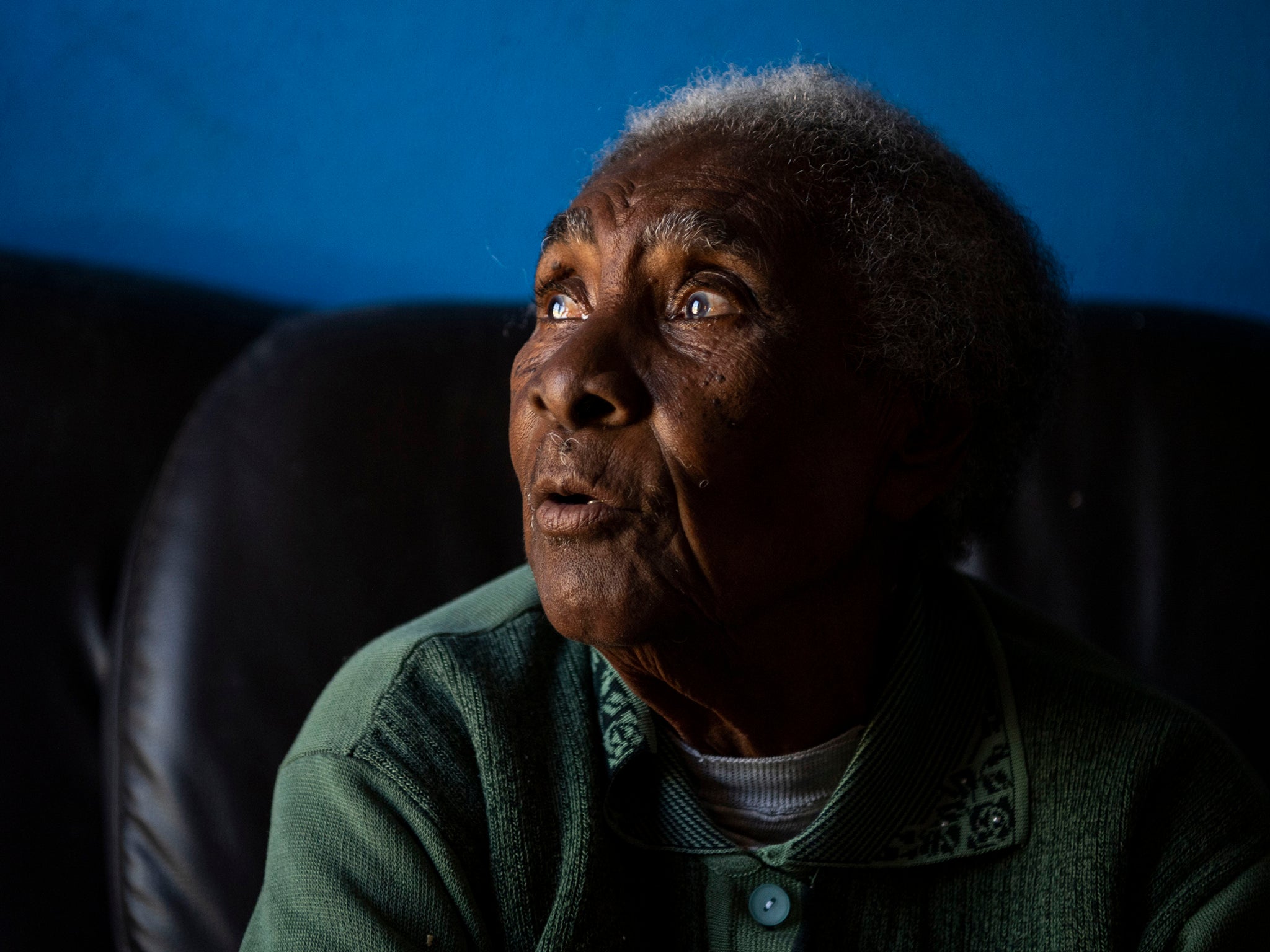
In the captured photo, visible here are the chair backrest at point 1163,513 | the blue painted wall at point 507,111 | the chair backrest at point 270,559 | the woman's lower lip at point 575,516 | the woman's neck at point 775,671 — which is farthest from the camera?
the blue painted wall at point 507,111

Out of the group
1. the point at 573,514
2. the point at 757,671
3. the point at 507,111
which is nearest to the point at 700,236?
the point at 573,514

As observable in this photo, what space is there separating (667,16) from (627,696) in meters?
1.11

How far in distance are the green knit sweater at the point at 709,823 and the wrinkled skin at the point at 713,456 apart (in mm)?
90

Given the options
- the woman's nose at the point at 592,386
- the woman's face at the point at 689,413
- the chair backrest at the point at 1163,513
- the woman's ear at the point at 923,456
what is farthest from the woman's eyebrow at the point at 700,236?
the chair backrest at the point at 1163,513

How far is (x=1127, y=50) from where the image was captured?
5.95 ft

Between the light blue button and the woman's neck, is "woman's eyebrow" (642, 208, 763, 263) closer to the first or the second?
the woman's neck

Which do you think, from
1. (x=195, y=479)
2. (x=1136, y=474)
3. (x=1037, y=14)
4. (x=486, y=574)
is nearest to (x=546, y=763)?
(x=486, y=574)

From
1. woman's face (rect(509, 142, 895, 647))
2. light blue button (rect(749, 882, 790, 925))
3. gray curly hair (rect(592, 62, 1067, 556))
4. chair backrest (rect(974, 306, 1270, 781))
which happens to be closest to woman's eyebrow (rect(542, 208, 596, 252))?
woman's face (rect(509, 142, 895, 647))

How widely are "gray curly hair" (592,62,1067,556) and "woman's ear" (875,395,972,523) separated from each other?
0.06 ft

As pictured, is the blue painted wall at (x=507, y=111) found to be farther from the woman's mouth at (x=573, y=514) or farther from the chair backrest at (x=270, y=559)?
the woman's mouth at (x=573, y=514)

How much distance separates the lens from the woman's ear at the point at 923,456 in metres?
1.17

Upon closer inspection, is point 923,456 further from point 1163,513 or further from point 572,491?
point 1163,513

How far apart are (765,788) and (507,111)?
114cm

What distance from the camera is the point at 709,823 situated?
111 centimetres
